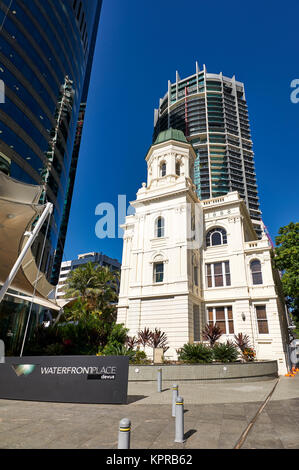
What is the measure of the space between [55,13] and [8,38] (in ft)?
51.3

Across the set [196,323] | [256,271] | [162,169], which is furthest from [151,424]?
[162,169]

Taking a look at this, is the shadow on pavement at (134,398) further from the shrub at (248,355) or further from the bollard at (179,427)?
the shrub at (248,355)

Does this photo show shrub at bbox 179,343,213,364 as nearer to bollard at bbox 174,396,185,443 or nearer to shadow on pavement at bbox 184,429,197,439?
shadow on pavement at bbox 184,429,197,439

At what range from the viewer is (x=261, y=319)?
2280 cm

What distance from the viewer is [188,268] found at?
23.1 m

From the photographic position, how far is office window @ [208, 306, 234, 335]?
23241 millimetres

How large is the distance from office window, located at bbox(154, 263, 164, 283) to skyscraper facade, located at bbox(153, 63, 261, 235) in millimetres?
70539

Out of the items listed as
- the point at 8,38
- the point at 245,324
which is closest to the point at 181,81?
the point at 8,38

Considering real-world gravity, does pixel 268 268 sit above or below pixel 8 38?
below

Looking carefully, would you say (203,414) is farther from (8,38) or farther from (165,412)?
(8,38)

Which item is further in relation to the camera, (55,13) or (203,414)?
(55,13)

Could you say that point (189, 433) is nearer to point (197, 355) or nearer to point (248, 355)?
point (197, 355)

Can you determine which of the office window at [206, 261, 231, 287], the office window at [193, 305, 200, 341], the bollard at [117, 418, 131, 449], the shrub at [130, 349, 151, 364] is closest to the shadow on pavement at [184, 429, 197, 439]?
the bollard at [117, 418, 131, 449]

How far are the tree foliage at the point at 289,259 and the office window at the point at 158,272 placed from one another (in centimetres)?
1143
